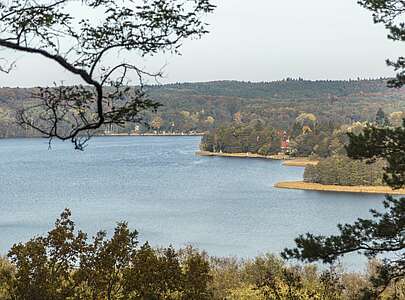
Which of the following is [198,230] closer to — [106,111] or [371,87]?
[106,111]

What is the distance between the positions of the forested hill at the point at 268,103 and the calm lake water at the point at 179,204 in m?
26.5

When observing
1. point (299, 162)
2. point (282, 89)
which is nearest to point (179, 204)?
point (299, 162)

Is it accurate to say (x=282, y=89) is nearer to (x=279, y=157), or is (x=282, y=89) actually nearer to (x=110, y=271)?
(x=279, y=157)

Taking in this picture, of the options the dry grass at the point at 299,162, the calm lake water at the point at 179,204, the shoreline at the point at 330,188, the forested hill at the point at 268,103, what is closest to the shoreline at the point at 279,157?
the dry grass at the point at 299,162

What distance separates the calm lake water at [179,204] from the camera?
71.3ft

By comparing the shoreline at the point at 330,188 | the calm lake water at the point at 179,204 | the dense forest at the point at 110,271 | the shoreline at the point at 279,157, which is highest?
the dense forest at the point at 110,271

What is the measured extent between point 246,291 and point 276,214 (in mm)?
17033

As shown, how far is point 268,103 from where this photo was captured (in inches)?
4045

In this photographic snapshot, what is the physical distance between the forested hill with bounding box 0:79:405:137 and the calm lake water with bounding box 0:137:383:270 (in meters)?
26.5

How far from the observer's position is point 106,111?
9.68ft

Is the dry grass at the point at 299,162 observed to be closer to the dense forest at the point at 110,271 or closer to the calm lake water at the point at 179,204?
the calm lake water at the point at 179,204

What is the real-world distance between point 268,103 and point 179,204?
7435 centimetres

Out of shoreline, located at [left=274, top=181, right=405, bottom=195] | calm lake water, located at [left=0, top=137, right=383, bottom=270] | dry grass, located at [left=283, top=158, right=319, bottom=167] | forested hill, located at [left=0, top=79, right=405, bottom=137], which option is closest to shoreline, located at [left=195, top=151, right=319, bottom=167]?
dry grass, located at [left=283, top=158, right=319, bottom=167]

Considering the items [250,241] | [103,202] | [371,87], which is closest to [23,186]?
[103,202]
